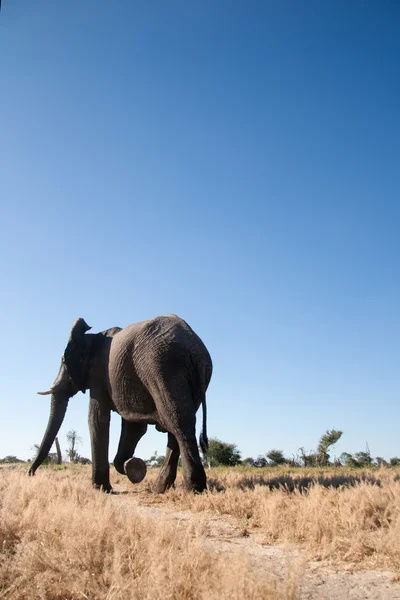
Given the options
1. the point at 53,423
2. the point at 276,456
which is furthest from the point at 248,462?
the point at 53,423

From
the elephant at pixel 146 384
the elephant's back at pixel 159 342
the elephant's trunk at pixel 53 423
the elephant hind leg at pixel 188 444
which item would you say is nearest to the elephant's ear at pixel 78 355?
the elephant at pixel 146 384

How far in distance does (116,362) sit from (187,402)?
7.61 feet

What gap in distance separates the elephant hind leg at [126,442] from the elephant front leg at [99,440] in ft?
3.52

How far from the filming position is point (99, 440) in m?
11.5

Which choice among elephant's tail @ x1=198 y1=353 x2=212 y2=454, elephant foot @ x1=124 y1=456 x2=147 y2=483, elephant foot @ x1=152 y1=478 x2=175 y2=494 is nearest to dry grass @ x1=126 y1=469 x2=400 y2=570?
elephant's tail @ x1=198 y1=353 x2=212 y2=454

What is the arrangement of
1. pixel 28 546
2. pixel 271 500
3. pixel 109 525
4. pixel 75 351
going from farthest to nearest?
pixel 75 351
pixel 271 500
pixel 109 525
pixel 28 546

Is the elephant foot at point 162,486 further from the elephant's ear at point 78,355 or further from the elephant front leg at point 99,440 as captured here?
the elephant's ear at point 78,355

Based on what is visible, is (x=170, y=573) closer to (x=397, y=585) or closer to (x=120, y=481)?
(x=397, y=585)

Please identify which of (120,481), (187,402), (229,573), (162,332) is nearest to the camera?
(229,573)

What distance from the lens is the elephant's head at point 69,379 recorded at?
12.3 metres

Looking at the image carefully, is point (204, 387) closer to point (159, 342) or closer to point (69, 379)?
point (159, 342)

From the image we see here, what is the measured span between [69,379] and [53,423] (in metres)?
1.39

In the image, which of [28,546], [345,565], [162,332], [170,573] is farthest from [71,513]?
[162,332]

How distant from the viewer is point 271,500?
6977 mm
